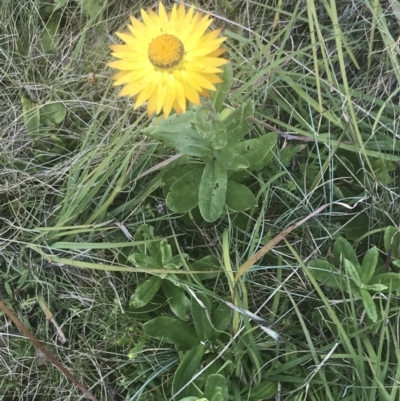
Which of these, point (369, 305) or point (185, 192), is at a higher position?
point (185, 192)

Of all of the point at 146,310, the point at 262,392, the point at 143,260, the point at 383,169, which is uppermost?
the point at 383,169

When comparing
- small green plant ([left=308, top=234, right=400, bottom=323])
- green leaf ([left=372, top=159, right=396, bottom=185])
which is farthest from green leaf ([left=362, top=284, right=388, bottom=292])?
green leaf ([left=372, top=159, right=396, bottom=185])

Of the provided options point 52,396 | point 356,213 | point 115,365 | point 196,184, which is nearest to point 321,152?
point 356,213

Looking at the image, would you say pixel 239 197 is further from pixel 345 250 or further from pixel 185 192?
pixel 345 250

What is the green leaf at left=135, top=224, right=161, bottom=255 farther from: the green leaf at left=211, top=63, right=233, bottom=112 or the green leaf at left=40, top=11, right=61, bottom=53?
the green leaf at left=40, top=11, right=61, bottom=53

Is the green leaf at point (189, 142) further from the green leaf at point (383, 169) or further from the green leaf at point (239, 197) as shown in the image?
the green leaf at point (383, 169)

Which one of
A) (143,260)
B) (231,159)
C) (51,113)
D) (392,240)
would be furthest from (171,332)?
(51,113)

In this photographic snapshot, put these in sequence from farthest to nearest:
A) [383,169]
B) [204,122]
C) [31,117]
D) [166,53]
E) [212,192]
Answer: [31,117]
[383,169]
[212,192]
[204,122]
[166,53]
